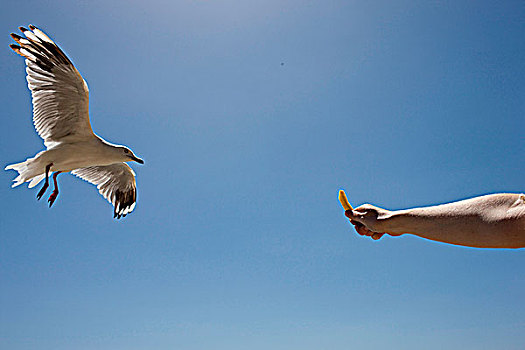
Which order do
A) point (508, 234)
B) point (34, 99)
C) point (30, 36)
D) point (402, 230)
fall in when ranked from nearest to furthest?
1. point (508, 234)
2. point (402, 230)
3. point (30, 36)
4. point (34, 99)

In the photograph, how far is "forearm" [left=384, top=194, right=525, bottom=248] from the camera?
54.0 inches

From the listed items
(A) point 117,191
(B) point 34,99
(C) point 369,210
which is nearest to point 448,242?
(C) point 369,210

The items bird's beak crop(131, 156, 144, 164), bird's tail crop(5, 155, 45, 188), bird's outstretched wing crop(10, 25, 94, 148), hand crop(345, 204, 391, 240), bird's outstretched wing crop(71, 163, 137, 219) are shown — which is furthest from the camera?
bird's outstretched wing crop(71, 163, 137, 219)

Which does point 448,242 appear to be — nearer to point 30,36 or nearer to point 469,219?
point 469,219

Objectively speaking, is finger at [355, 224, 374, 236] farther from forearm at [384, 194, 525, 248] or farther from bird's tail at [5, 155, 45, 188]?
bird's tail at [5, 155, 45, 188]

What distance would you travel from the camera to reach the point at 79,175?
31.7ft

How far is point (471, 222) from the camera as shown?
4.73 ft

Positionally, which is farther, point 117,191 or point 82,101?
point 117,191

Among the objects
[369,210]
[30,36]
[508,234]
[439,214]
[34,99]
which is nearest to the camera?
[508,234]

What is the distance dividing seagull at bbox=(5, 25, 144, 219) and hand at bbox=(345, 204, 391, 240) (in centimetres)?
616

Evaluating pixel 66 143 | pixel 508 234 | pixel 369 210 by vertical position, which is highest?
pixel 66 143

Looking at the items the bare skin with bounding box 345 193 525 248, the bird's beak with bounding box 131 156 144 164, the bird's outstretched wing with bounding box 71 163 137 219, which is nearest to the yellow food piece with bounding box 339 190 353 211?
the bare skin with bounding box 345 193 525 248

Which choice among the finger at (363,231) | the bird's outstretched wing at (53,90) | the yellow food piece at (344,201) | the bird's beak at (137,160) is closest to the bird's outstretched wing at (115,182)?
the bird's beak at (137,160)

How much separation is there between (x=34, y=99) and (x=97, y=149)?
1239 mm
